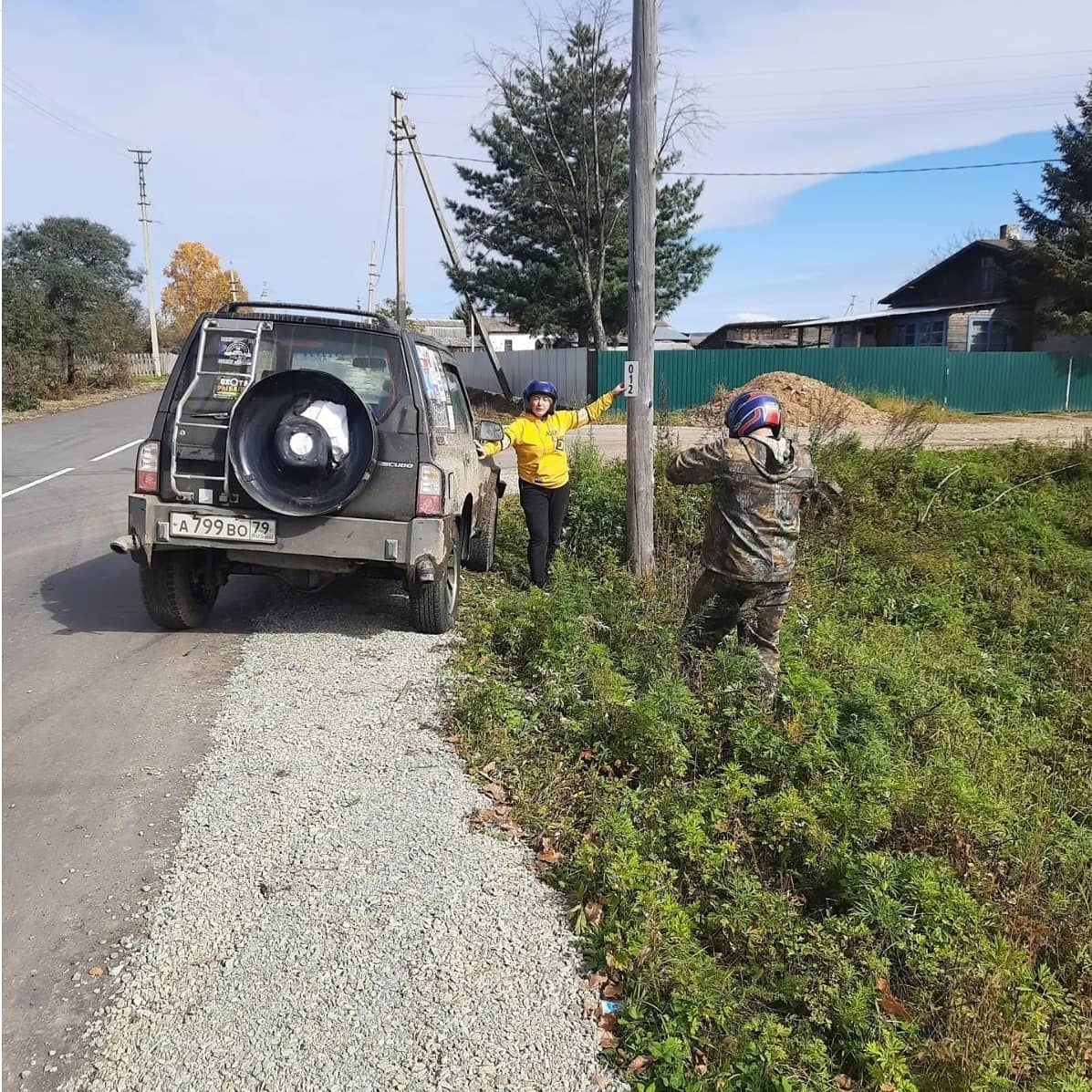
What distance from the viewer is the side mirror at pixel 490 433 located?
6.98m

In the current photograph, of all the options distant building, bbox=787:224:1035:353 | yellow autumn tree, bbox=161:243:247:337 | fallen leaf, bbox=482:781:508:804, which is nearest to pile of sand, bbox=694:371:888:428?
distant building, bbox=787:224:1035:353

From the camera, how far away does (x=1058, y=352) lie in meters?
28.0

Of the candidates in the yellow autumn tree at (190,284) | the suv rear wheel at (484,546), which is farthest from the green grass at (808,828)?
the yellow autumn tree at (190,284)

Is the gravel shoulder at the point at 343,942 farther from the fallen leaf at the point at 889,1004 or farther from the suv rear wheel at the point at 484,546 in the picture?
the suv rear wheel at the point at 484,546

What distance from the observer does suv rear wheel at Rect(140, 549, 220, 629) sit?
5727mm

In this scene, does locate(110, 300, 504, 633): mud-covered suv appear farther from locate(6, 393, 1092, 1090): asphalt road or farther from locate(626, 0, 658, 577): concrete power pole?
locate(626, 0, 658, 577): concrete power pole

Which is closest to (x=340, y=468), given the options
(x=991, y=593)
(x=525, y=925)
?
(x=525, y=925)

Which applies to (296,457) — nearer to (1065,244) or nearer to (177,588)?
(177,588)

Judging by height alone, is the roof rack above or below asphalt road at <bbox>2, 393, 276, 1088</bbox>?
above

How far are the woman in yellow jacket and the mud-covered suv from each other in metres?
1.32

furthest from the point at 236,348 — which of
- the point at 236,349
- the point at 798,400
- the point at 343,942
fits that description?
the point at 798,400

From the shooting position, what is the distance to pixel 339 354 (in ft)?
18.4

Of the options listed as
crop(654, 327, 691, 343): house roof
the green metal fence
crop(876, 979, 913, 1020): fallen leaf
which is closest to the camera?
crop(876, 979, 913, 1020): fallen leaf

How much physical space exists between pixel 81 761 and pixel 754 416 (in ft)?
12.4
